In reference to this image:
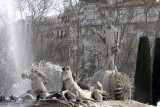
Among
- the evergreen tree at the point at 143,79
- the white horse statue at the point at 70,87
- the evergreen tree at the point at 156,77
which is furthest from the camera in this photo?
the evergreen tree at the point at 156,77

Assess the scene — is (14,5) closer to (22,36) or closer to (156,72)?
(22,36)

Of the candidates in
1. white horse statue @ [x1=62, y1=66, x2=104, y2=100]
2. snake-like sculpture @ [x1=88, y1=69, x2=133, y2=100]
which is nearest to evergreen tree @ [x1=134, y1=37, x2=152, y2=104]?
snake-like sculpture @ [x1=88, y1=69, x2=133, y2=100]

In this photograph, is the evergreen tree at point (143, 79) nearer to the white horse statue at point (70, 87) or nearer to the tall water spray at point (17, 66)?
the tall water spray at point (17, 66)

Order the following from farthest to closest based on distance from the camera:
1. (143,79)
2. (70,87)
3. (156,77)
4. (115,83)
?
(156,77), (143,79), (115,83), (70,87)

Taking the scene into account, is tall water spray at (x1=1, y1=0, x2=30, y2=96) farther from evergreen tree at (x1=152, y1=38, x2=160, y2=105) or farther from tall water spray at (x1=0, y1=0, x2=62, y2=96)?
evergreen tree at (x1=152, y1=38, x2=160, y2=105)

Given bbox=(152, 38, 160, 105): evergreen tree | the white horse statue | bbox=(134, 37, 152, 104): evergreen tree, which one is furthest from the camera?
bbox=(152, 38, 160, 105): evergreen tree

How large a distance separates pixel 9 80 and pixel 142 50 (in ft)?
27.8

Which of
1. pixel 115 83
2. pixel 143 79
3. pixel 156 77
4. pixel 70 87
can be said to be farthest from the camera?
pixel 156 77

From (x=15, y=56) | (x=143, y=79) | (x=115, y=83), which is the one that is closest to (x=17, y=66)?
(x=15, y=56)

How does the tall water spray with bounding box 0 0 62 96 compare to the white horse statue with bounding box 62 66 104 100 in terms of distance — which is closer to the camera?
the white horse statue with bounding box 62 66 104 100

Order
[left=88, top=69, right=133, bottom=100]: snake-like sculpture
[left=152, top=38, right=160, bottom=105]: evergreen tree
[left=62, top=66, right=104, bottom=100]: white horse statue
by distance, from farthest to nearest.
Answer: [left=152, top=38, right=160, bottom=105]: evergreen tree < [left=88, top=69, right=133, bottom=100]: snake-like sculpture < [left=62, top=66, right=104, bottom=100]: white horse statue

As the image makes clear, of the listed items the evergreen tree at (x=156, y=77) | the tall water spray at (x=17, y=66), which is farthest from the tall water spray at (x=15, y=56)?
the evergreen tree at (x=156, y=77)

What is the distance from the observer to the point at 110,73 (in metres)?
13.7

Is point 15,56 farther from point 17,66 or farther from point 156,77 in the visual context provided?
point 156,77
